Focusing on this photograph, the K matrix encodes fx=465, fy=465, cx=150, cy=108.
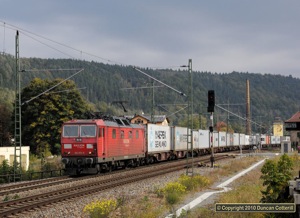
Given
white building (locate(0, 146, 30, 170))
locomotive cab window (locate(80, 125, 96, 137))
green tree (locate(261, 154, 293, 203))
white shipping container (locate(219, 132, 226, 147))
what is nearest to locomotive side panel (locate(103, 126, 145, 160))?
locomotive cab window (locate(80, 125, 96, 137))

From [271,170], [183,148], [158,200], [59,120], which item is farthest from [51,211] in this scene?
[59,120]

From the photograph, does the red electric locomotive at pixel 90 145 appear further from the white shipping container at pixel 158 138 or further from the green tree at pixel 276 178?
the green tree at pixel 276 178

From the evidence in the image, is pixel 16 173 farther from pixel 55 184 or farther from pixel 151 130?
pixel 151 130

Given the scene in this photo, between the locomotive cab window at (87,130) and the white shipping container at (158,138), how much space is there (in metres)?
12.3

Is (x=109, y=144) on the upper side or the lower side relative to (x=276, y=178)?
upper

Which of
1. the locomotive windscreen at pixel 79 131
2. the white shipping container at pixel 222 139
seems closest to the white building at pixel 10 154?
the locomotive windscreen at pixel 79 131

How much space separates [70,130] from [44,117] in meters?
41.1

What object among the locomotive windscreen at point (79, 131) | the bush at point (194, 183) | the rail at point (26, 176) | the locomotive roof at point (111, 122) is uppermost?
the locomotive roof at point (111, 122)

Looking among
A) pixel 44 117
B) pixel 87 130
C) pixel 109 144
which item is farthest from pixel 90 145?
pixel 44 117

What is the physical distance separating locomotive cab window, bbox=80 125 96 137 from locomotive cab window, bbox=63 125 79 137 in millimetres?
433

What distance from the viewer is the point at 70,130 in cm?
3048

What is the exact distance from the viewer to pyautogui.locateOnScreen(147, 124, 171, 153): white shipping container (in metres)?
42.3

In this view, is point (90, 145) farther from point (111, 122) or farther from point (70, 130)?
point (111, 122)

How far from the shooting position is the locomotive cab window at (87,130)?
29625 mm
